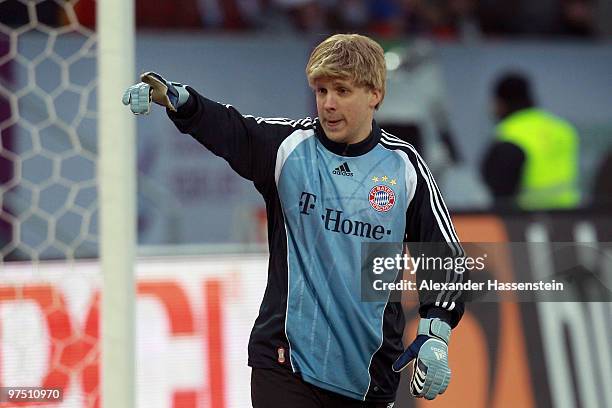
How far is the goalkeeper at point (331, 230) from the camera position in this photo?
3467mm

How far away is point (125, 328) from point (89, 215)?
80cm

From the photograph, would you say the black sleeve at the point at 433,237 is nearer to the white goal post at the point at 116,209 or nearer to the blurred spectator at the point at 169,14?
the white goal post at the point at 116,209

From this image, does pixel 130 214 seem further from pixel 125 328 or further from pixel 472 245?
pixel 472 245

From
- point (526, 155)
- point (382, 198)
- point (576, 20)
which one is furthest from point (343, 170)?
point (576, 20)

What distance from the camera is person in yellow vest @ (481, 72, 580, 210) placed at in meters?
7.14

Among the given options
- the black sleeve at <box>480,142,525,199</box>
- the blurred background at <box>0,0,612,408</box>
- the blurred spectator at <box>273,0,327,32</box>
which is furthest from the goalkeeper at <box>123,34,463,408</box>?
the blurred spectator at <box>273,0,327,32</box>

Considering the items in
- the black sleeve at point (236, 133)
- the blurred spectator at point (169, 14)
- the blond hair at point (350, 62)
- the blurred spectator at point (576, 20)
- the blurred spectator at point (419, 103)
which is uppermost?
the blurred spectator at point (576, 20)

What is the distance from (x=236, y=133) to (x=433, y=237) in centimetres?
68

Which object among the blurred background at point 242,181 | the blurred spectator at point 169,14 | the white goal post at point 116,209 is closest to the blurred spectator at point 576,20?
the blurred background at point 242,181

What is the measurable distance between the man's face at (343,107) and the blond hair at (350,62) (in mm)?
20

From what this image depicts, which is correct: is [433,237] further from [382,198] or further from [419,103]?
[419,103]

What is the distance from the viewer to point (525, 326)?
5.62m

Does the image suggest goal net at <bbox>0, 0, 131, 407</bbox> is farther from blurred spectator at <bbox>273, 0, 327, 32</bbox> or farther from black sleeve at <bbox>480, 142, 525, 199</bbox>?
blurred spectator at <bbox>273, 0, 327, 32</bbox>

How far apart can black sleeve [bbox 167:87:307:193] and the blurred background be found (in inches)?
45.8
